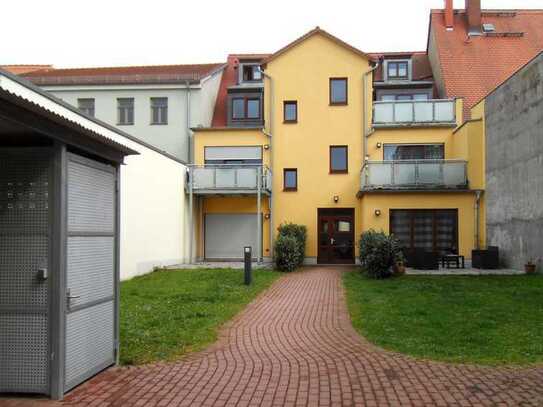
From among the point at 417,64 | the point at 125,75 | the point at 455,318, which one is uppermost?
the point at 417,64

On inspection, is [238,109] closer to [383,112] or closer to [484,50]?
[383,112]

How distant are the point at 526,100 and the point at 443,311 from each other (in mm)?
10813

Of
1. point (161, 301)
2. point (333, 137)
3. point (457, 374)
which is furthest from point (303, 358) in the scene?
point (333, 137)

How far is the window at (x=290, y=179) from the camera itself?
1093 inches

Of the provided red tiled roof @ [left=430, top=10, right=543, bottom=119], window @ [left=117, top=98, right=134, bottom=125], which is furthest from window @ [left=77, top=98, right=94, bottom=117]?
red tiled roof @ [left=430, top=10, right=543, bottom=119]

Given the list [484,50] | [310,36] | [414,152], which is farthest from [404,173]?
[484,50]

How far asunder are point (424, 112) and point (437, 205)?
16.1 ft

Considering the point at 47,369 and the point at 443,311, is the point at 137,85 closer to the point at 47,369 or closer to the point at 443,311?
the point at 443,311

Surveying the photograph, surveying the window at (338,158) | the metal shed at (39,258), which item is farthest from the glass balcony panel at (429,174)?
the metal shed at (39,258)

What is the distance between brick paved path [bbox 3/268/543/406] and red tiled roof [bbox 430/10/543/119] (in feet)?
81.3

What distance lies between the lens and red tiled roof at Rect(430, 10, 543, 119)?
1249 inches

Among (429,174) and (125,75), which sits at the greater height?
(125,75)

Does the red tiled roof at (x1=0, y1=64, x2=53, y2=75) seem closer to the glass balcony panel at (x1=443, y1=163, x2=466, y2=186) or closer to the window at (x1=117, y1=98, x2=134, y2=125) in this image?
the window at (x1=117, y1=98, x2=134, y2=125)

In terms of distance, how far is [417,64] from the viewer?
36750 mm
